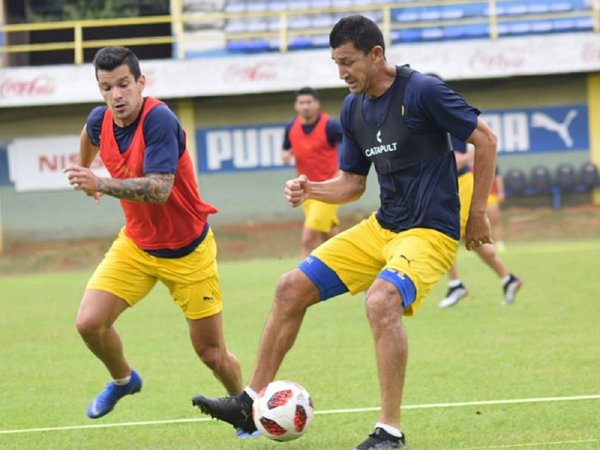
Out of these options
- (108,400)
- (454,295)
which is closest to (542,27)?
(454,295)

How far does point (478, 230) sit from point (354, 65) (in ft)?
3.72

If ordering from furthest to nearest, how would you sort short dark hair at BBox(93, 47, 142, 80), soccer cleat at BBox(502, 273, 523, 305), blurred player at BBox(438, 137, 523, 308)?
1. soccer cleat at BBox(502, 273, 523, 305)
2. blurred player at BBox(438, 137, 523, 308)
3. short dark hair at BBox(93, 47, 142, 80)

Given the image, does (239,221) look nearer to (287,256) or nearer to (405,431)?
(287,256)

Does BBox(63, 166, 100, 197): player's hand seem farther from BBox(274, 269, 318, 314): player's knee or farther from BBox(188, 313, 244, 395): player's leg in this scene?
BBox(188, 313, 244, 395): player's leg

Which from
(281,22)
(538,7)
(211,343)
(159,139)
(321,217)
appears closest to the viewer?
(159,139)

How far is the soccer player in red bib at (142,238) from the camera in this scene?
6879 mm

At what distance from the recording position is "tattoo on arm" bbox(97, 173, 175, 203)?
6.48m

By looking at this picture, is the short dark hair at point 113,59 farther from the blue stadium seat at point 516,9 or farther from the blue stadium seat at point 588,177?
the blue stadium seat at point 516,9

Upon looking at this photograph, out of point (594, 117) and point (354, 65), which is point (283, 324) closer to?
point (354, 65)

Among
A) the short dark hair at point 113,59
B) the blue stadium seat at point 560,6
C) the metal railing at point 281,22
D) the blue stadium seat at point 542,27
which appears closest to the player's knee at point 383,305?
the short dark hair at point 113,59

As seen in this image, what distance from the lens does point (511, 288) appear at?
13.3 meters

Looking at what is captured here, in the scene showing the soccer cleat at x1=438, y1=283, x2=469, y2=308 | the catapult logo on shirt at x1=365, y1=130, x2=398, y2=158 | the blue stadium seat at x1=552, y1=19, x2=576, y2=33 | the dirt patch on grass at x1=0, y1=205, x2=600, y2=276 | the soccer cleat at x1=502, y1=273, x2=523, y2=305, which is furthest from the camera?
the blue stadium seat at x1=552, y1=19, x2=576, y2=33

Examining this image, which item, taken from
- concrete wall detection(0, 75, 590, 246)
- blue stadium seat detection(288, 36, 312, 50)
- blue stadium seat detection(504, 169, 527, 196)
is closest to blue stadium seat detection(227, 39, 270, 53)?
blue stadium seat detection(288, 36, 312, 50)

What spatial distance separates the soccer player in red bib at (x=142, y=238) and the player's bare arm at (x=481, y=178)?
5.57 feet
